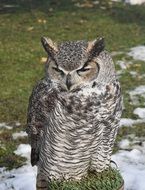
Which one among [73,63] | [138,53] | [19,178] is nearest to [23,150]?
[19,178]

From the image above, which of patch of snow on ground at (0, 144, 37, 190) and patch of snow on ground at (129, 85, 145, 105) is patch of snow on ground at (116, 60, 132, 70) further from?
patch of snow on ground at (0, 144, 37, 190)

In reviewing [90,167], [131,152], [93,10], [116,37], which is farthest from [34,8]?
[90,167]

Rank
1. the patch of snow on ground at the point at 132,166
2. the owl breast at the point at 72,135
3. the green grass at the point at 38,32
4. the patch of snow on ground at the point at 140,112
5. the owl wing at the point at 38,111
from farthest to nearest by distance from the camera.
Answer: the green grass at the point at 38,32 → the patch of snow on ground at the point at 140,112 → the patch of snow on ground at the point at 132,166 → the owl wing at the point at 38,111 → the owl breast at the point at 72,135

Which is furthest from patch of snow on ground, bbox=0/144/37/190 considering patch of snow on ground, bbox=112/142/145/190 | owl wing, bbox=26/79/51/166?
owl wing, bbox=26/79/51/166

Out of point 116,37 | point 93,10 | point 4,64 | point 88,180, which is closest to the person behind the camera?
point 88,180

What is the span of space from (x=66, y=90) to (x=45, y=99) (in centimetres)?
42

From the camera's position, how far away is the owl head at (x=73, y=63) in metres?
4.06

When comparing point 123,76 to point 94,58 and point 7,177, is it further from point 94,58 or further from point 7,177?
point 94,58

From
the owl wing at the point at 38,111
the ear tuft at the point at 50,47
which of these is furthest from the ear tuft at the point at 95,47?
the owl wing at the point at 38,111

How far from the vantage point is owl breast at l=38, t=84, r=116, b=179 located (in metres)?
4.27

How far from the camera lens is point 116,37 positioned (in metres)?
13.0

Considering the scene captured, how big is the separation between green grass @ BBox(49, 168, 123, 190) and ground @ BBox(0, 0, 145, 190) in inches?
51.5

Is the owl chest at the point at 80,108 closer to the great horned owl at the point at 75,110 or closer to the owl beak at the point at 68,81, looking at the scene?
the great horned owl at the point at 75,110

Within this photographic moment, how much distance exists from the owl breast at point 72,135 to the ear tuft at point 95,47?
0.91ft
